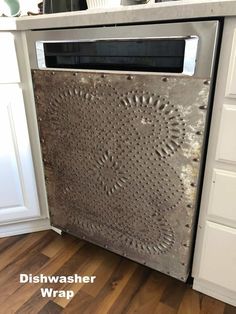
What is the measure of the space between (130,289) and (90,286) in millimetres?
152

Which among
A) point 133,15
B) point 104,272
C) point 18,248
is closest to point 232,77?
point 133,15

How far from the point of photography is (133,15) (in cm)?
66

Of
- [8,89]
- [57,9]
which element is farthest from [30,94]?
[57,9]

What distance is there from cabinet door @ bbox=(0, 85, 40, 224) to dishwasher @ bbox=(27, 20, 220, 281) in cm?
8

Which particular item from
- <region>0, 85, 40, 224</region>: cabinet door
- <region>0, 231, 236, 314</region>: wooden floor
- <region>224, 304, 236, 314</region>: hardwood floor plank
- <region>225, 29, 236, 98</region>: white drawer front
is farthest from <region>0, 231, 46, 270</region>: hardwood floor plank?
<region>225, 29, 236, 98</region>: white drawer front

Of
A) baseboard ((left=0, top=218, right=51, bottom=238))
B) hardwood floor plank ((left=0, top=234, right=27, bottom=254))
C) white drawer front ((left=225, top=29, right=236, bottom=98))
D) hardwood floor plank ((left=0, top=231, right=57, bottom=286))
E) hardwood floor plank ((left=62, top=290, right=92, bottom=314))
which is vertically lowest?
hardwood floor plank ((left=0, top=234, right=27, bottom=254))

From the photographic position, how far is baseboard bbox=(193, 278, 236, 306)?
2.87 ft

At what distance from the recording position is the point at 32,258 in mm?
1105

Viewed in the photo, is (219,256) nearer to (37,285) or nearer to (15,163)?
(37,285)

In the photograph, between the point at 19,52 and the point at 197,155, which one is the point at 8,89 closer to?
the point at 19,52

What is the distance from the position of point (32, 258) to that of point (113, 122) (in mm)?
719

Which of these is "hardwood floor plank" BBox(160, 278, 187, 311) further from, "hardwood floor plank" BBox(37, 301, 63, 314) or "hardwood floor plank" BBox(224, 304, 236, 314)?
"hardwood floor plank" BBox(37, 301, 63, 314)

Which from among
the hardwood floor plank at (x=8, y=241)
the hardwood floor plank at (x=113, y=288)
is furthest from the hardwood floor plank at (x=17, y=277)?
the hardwood floor plank at (x=113, y=288)

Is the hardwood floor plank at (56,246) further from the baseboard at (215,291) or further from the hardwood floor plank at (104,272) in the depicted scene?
the baseboard at (215,291)
